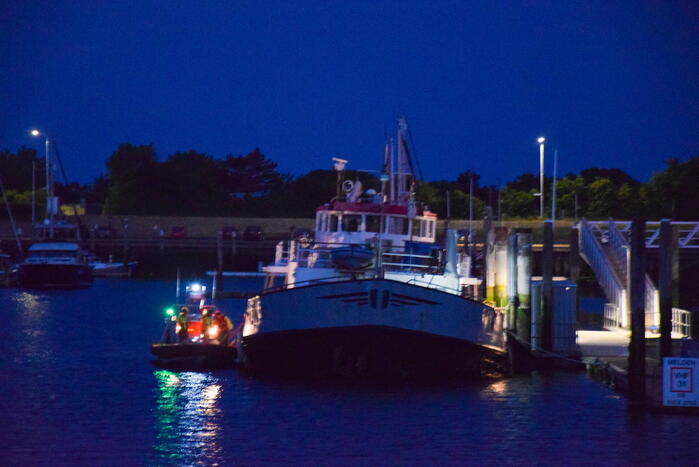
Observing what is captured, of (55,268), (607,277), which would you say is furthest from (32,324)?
(55,268)

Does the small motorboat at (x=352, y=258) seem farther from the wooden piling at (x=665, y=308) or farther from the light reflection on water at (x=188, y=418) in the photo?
the wooden piling at (x=665, y=308)

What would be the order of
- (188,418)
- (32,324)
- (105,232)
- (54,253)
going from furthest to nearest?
(105,232) → (54,253) → (32,324) → (188,418)

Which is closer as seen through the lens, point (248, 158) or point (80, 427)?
point (80, 427)

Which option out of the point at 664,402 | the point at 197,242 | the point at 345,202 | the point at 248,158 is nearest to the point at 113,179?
the point at 248,158

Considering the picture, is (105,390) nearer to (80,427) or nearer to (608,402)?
(80,427)

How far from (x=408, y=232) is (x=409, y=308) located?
20.4 feet

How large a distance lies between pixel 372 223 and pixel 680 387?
11.4 m

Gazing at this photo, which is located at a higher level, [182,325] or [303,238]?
[303,238]

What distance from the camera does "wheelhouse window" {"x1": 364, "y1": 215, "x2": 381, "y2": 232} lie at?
109 ft

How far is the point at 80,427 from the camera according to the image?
81.9 feet

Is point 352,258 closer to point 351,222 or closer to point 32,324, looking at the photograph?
point 351,222

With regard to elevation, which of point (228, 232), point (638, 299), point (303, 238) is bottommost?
point (638, 299)

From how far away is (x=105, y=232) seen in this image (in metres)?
106

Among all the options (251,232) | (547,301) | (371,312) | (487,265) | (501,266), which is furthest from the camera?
(251,232)
